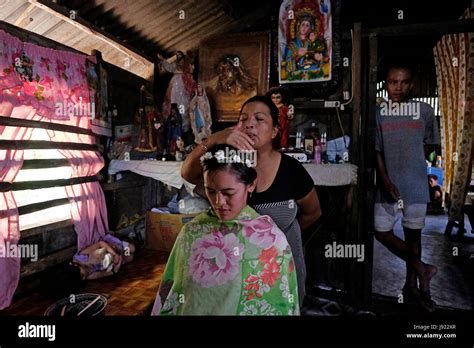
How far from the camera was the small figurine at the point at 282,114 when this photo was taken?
2.17 metres

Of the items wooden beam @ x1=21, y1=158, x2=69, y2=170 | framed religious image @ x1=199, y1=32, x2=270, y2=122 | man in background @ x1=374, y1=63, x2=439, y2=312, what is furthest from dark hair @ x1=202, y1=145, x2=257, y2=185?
wooden beam @ x1=21, y1=158, x2=69, y2=170

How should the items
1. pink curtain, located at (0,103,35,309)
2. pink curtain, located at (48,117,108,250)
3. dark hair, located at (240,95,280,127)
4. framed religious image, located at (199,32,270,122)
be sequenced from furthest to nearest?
pink curtain, located at (48,117,108,250), framed religious image, located at (199,32,270,122), pink curtain, located at (0,103,35,309), dark hair, located at (240,95,280,127)

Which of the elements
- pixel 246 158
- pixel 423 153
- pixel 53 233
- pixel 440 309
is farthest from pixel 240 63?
pixel 440 309

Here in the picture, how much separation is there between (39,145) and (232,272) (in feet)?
6.39

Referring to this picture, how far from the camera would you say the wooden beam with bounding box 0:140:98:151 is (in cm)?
191

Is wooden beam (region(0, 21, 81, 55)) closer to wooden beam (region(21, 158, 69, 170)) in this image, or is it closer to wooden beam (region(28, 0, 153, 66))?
wooden beam (region(28, 0, 153, 66))

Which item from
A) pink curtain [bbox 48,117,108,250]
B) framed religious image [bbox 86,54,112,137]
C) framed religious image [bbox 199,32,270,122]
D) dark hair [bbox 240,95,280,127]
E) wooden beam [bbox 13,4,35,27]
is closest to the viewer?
dark hair [bbox 240,95,280,127]

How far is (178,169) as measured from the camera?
2.25 meters

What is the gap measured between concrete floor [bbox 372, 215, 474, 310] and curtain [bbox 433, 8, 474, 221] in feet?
1.30

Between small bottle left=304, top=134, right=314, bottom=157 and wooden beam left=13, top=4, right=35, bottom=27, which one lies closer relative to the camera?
wooden beam left=13, top=4, right=35, bottom=27

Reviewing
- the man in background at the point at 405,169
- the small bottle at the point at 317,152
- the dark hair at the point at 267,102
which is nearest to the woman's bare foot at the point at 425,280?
the man in background at the point at 405,169

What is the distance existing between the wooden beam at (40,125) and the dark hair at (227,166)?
162 cm

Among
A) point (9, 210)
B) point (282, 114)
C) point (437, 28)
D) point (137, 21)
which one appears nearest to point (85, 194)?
point (9, 210)

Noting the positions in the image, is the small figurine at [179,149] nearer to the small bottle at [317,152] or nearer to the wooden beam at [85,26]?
the wooden beam at [85,26]
